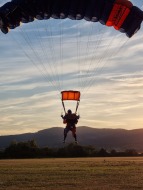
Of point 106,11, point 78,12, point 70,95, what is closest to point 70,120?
point 70,95

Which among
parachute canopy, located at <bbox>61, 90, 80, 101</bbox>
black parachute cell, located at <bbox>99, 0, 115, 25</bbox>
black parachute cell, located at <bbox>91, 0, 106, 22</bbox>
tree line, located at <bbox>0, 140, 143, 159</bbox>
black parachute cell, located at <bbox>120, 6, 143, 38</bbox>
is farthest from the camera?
tree line, located at <bbox>0, 140, 143, 159</bbox>

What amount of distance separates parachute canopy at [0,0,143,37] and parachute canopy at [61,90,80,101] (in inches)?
174

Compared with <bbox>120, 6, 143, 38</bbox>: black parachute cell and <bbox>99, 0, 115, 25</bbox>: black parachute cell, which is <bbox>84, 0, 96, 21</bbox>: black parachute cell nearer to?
<bbox>99, 0, 115, 25</bbox>: black parachute cell

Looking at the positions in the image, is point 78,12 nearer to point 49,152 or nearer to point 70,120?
point 70,120

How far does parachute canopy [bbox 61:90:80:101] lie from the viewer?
2842cm

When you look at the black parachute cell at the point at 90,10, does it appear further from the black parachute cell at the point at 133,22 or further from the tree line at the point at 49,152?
the tree line at the point at 49,152

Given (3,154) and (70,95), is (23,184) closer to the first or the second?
(70,95)

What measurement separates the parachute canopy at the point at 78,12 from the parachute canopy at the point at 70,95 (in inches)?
174

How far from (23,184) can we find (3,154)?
250 feet

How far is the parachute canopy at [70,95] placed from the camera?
28422 mm

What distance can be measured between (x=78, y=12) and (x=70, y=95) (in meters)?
4.91

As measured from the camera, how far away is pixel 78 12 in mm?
26000

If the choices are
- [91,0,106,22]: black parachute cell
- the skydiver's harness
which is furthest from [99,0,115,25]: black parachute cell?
the skydiver's harness

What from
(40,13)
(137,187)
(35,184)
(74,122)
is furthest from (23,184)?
(40,13)
